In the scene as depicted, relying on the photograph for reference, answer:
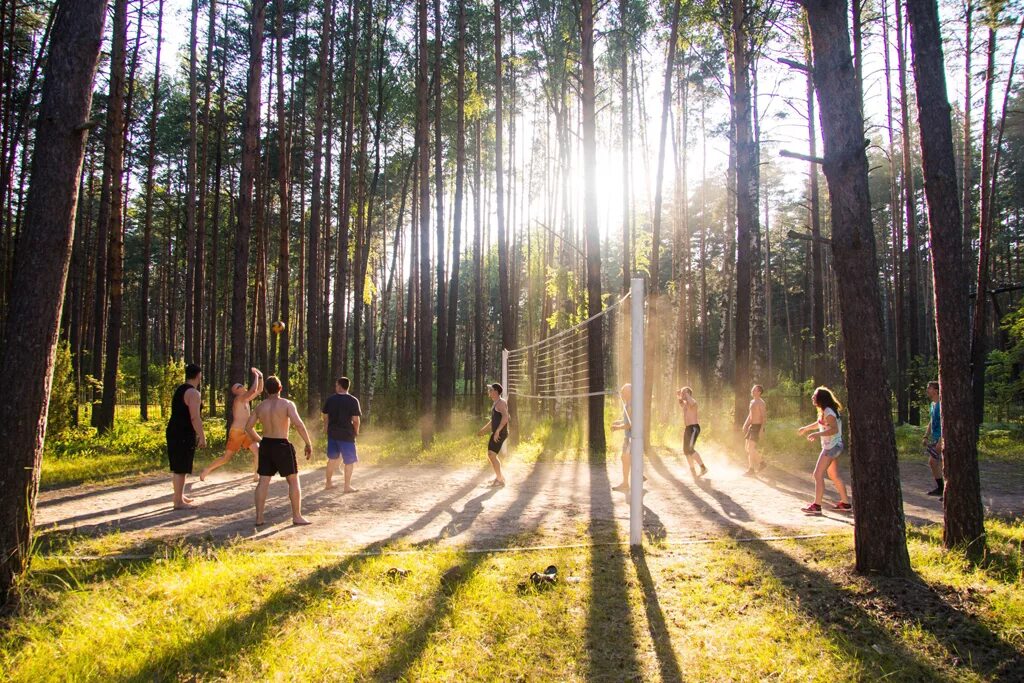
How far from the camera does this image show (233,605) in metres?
4.73

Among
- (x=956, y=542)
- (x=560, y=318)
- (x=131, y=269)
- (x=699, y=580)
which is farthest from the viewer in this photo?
(x=131, y=269)

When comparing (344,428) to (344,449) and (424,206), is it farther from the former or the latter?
(424,206)

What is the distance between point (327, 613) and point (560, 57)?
2069cm

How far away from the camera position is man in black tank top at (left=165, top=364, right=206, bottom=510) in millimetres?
8172

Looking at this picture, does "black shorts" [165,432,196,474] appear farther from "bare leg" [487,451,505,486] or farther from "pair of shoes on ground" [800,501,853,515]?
"pair of shoes on ground" [800,501,853,515]

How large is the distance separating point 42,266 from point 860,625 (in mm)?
7053

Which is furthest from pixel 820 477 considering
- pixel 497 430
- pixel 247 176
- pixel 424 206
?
pixel 247 176

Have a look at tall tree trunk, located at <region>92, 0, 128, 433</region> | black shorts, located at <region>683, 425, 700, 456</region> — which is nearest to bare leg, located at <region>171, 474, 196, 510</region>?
tall tree trunk, located at <region>92, 0, 128, 433</region>

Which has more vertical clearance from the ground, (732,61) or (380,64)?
(380,64)

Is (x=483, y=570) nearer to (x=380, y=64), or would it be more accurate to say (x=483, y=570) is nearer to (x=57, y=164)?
(x=57, y=164)

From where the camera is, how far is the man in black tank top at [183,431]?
322 inches

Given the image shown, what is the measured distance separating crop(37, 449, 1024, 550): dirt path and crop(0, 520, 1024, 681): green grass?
1.18 metres

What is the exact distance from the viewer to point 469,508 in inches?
350

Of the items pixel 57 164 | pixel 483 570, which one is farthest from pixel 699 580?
pixel 57 164
